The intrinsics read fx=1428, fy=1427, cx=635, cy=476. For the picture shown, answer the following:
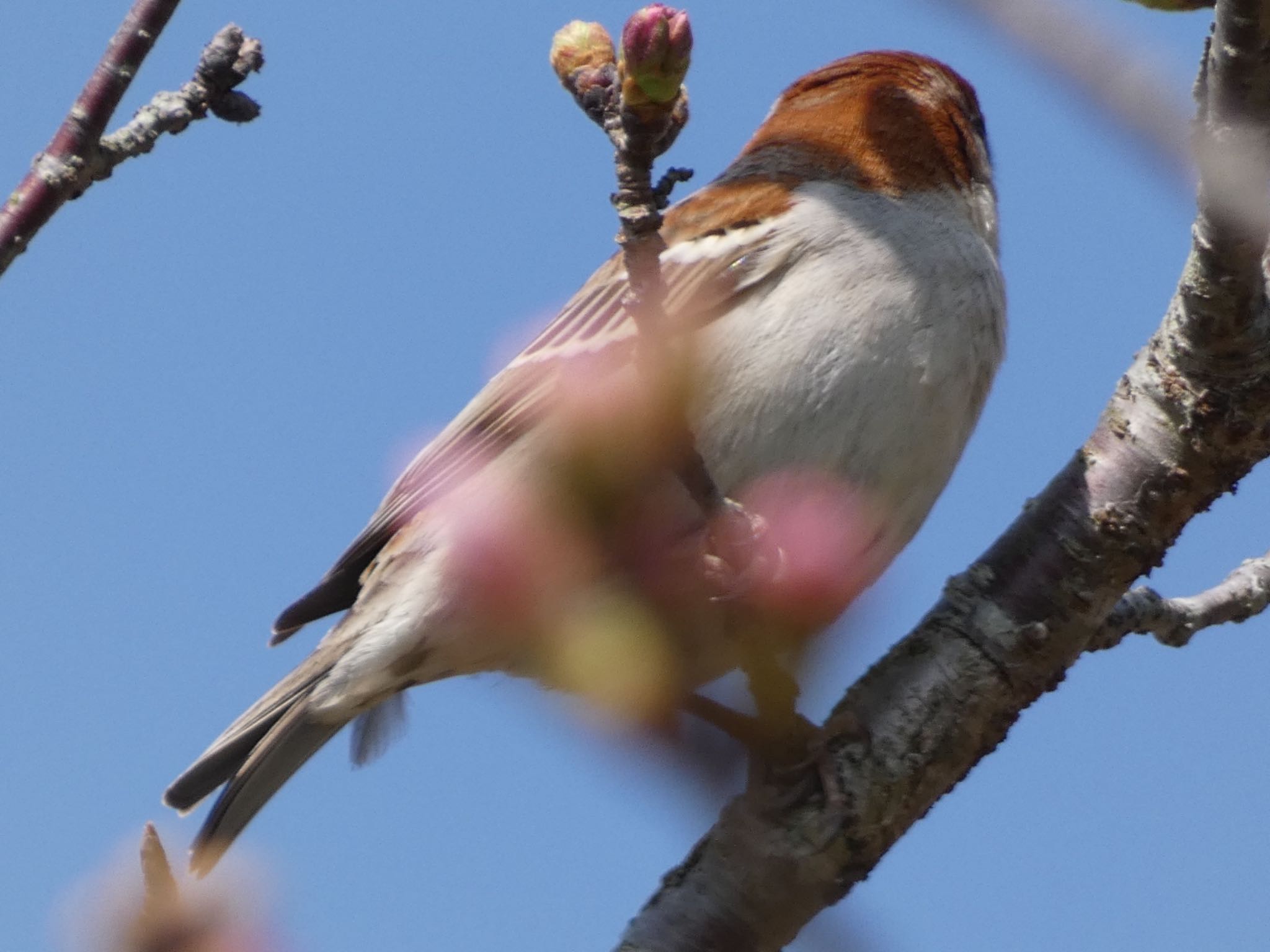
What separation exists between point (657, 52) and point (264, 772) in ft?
10.3

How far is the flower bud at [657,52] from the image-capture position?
1.74 m

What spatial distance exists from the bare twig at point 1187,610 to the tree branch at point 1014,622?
0.31 meters

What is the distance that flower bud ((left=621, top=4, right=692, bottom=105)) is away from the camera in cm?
174

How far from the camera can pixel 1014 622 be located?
11.9 feet

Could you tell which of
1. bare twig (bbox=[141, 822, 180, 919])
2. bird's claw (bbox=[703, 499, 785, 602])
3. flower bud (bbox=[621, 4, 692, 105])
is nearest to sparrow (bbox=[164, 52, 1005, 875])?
bird's claw (bbox=[703, 499, 785, 602])

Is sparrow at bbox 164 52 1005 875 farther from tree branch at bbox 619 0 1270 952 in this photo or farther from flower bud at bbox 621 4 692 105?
flower bud at bbox 621 4 692 105

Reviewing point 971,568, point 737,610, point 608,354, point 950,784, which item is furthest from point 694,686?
point 608,354

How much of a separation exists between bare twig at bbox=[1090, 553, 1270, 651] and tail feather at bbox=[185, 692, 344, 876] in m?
2.31

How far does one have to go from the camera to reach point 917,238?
431 centimetres

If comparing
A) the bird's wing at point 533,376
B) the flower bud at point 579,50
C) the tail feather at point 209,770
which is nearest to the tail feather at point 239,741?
the tail feather at point 209,770

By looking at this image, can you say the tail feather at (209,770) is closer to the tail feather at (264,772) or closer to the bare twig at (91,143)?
the tail feather at (264,772)

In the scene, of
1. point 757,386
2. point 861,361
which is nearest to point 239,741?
point 757,386

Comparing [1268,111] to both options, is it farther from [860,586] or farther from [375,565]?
[375,565]

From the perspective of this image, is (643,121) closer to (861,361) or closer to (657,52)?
(657,52)
